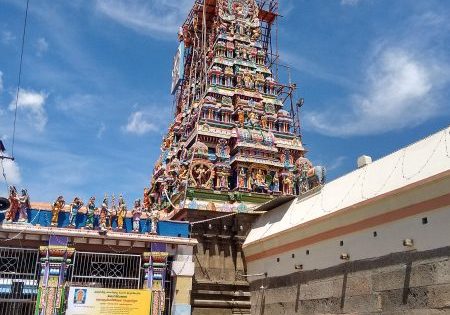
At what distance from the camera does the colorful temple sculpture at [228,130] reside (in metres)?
27.0

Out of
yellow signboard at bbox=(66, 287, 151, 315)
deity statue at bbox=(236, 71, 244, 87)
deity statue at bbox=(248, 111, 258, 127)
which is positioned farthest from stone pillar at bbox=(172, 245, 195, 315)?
deity statue at bbox=(236, 71, 244, 87)

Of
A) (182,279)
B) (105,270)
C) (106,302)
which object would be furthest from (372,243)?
(105,270)

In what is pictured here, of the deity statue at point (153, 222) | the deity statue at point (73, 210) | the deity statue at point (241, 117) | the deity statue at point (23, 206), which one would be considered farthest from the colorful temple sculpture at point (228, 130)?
the deity statue at point (23, 206)

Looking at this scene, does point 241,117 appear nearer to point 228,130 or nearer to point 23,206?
point 228,130

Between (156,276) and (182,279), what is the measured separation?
3.94 ft

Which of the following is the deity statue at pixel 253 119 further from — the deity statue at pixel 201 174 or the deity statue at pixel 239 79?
the deity statue at pixel 201 174

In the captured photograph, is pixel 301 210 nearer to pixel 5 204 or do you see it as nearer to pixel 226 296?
pixel 226 296

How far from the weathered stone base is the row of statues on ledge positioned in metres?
7.14

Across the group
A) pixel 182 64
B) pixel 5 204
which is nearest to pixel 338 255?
pixel 5 204

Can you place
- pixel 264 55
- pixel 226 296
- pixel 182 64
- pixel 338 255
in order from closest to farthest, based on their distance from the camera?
pixel 338 255, pixel 226 296, pixel 264 55, pixel 182 64

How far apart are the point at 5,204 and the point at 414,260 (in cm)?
1584

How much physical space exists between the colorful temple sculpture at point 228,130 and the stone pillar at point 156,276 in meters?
3.74

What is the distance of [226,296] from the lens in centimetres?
2345

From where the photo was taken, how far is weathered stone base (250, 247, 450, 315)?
13.0 m
